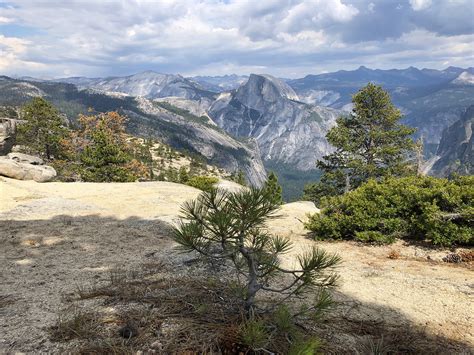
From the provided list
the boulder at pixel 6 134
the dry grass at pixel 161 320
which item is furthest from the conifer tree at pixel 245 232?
the boulder at pixel 6 134

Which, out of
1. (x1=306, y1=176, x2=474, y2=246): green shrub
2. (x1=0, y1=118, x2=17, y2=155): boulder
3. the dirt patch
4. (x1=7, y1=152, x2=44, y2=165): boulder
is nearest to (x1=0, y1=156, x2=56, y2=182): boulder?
(x1=7, y1=152, x2=44, y2=165): boulder

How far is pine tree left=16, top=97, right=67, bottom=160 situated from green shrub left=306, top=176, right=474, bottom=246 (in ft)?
162

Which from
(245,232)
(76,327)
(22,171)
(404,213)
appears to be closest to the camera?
(245,232)

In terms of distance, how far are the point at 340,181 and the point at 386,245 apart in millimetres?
25691

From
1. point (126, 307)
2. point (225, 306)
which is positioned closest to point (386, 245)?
point (225, 306)

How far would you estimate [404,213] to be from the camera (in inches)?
545

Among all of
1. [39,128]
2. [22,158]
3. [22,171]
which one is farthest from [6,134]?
[22,171]

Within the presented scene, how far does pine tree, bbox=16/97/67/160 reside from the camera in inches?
2025

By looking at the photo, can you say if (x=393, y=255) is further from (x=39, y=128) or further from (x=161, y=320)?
(x=39, y=128)

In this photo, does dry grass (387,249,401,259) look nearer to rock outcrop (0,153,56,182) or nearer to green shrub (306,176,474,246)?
green shrub (306,176,474,246)

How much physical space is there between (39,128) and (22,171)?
23931 mm

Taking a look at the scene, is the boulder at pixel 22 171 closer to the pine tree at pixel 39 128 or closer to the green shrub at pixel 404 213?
the pine tree at pixel 39 128

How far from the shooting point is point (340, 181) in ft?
125

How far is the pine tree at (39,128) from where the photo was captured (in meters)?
51.4
